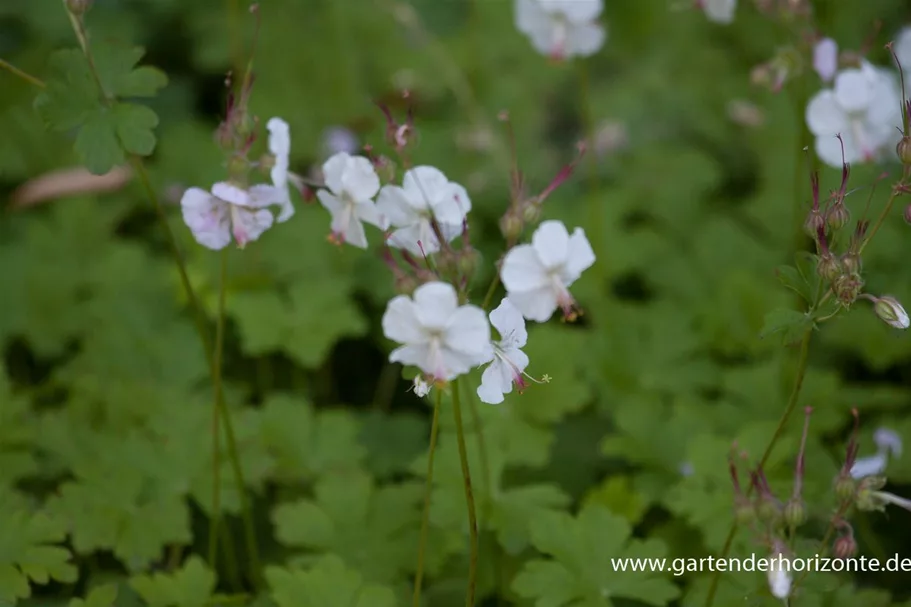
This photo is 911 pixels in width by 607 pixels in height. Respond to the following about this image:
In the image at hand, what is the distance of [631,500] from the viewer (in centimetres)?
255

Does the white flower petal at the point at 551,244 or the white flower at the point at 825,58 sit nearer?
the white flower petal at the point at 551,244

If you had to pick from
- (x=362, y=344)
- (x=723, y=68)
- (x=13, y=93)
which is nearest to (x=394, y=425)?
(x=362, y=344)

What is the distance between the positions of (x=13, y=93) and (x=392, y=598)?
2.99 m

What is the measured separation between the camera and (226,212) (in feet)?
6.34

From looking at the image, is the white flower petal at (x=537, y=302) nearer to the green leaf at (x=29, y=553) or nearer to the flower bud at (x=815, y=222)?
the flower bud at (x=815, y=222)

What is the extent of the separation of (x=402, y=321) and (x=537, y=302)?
251 mm

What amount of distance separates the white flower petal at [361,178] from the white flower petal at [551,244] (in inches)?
14.9

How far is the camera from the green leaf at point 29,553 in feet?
6.78

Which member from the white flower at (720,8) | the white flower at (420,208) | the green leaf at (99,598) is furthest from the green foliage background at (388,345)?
the white flower at (420,208)

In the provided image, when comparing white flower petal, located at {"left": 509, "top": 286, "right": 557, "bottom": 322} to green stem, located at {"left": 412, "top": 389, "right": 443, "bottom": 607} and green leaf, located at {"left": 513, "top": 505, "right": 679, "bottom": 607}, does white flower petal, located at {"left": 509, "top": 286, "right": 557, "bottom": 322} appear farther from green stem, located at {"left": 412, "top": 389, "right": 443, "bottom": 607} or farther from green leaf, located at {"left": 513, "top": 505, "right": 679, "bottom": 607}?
green leaf, located at {"left": 513, "top": 505, "right": 679, "bottom": 607}

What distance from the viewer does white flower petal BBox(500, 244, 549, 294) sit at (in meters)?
1.55

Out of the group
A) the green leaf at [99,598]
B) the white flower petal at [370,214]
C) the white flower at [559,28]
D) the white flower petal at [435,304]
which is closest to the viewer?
the white flower petal at [435,304]

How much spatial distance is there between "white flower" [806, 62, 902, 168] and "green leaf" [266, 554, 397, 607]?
1.64 meters

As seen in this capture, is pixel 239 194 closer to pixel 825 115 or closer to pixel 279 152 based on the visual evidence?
pixel 279 152
